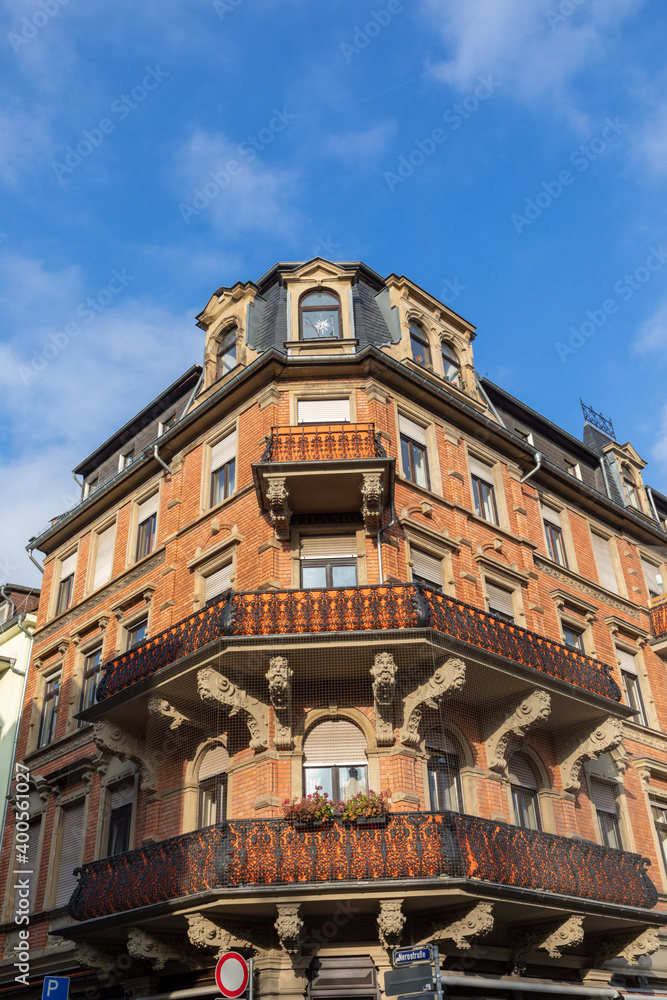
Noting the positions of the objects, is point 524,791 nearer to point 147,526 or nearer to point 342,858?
point 342,858

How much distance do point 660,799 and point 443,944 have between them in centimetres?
991

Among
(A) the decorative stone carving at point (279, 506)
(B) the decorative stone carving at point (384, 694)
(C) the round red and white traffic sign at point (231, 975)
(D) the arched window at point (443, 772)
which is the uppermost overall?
(A) the decorative stone carving at point (279, 506)

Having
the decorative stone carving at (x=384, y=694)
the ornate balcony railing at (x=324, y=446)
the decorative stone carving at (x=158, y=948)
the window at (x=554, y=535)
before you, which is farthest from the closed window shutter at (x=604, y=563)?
the decorative stone carving at (x=158, y=948)

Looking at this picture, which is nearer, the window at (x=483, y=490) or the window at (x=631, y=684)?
the window at (x=483, y=490)

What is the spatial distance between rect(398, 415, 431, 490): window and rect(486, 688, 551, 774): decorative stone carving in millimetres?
5111

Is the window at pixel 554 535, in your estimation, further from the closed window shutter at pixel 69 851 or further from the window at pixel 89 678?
the closed window shutter at pixel 69 851

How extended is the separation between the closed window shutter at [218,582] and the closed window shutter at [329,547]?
1820mm

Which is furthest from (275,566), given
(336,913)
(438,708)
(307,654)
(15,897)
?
(15,897)

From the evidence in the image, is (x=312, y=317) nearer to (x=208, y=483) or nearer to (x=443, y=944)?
(x=208, y=483)

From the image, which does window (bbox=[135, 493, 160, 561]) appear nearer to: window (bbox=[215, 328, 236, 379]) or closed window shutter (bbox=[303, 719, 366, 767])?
window (bbox=[215, 328, 236, 379])

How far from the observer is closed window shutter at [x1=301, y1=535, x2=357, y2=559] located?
1683 cm

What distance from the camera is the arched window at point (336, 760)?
48.0ft

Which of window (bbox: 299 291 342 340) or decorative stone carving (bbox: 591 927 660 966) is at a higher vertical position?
window (bbox: 299 291 342 340)

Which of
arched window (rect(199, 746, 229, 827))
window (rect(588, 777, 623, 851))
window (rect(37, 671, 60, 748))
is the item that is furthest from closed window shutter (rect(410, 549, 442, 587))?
window (rect(37, 671, 60, 748))
